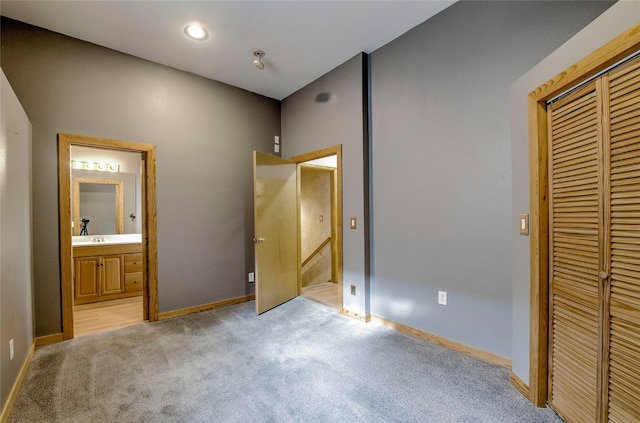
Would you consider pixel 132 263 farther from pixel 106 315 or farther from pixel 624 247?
pixel 624 247

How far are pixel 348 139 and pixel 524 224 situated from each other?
73.8 inches

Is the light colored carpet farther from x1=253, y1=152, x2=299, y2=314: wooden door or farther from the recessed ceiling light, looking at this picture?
the recessed ceiling light

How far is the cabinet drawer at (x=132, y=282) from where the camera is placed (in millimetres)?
3990

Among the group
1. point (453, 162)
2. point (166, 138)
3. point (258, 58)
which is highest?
point (258, 58)

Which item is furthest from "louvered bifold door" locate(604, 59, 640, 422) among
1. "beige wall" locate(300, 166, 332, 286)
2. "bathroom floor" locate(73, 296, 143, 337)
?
"beige wall" locate(300, 166, 332, 286)

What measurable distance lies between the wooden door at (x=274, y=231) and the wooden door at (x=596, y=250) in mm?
2602

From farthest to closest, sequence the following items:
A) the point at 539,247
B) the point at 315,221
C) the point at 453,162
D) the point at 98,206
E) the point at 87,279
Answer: the point at 315,221, the point at 98,206, the point at 87,279, the point at 453,162, the point at 539,247

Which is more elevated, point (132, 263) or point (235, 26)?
point (235, 26)

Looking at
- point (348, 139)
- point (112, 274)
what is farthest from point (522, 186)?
point (112, 274)

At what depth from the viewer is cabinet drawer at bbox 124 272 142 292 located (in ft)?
13.1

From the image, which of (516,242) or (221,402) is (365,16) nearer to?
(516,242)

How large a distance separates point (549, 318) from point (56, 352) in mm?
3705

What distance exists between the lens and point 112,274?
3.88 metres

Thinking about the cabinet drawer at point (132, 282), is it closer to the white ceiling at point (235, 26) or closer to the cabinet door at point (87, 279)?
the cabinet door at point (87, 279)
